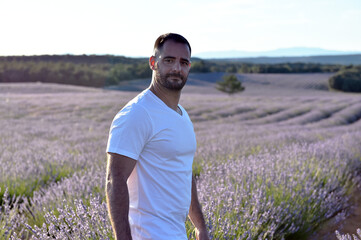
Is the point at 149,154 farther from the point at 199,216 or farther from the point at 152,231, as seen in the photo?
the point at 199,216

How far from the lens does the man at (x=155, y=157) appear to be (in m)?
1.42

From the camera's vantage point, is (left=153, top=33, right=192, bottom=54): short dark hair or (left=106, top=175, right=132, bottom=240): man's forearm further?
(left=153, top=33, right=192, bottom=54): short dark hair

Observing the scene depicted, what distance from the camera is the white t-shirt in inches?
56.9

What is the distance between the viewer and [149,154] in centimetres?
154

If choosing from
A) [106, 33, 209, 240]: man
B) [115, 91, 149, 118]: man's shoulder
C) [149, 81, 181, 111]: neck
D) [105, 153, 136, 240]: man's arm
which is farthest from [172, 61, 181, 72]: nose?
[105, 153, 136, 240]: man's arm

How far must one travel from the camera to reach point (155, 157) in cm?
156

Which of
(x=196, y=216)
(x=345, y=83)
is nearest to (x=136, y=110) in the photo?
(x=196, y=216)

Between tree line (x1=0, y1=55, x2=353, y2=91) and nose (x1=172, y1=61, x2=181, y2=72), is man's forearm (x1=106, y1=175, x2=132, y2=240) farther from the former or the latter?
tree line (x1=0, y1=55, x2=353, y2=91)

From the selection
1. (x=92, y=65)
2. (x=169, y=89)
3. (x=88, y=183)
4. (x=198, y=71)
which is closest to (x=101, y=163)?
(x=88, y=183)

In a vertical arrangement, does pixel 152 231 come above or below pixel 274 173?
above

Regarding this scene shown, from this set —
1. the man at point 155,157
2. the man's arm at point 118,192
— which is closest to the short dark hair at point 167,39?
the man at point 155,157

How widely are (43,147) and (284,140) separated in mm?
4320

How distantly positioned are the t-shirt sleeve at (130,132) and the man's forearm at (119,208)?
13 cm

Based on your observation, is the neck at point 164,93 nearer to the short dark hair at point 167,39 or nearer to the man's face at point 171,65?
the man's face at point 171,65
